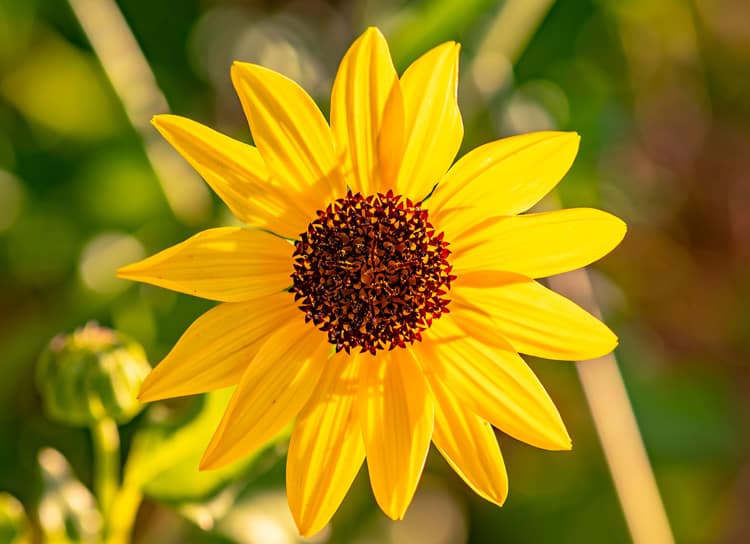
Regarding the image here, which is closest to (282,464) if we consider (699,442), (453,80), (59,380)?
(59,380)

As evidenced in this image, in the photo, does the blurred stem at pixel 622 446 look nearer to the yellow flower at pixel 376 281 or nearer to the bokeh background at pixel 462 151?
the bokeh background at pixel 462 151

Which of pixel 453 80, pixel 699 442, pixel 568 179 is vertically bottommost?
pixel 699 442

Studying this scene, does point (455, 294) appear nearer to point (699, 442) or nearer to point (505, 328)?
point (505, 328)

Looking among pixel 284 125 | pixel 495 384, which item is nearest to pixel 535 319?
pixel 495 384

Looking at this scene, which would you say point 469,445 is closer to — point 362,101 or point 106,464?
point 362,101

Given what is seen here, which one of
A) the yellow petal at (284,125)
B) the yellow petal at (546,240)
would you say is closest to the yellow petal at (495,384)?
the yellow petal at (546,240)

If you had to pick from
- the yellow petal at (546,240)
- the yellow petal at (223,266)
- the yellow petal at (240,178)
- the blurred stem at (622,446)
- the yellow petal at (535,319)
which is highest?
the yellow petal at (240,178)
